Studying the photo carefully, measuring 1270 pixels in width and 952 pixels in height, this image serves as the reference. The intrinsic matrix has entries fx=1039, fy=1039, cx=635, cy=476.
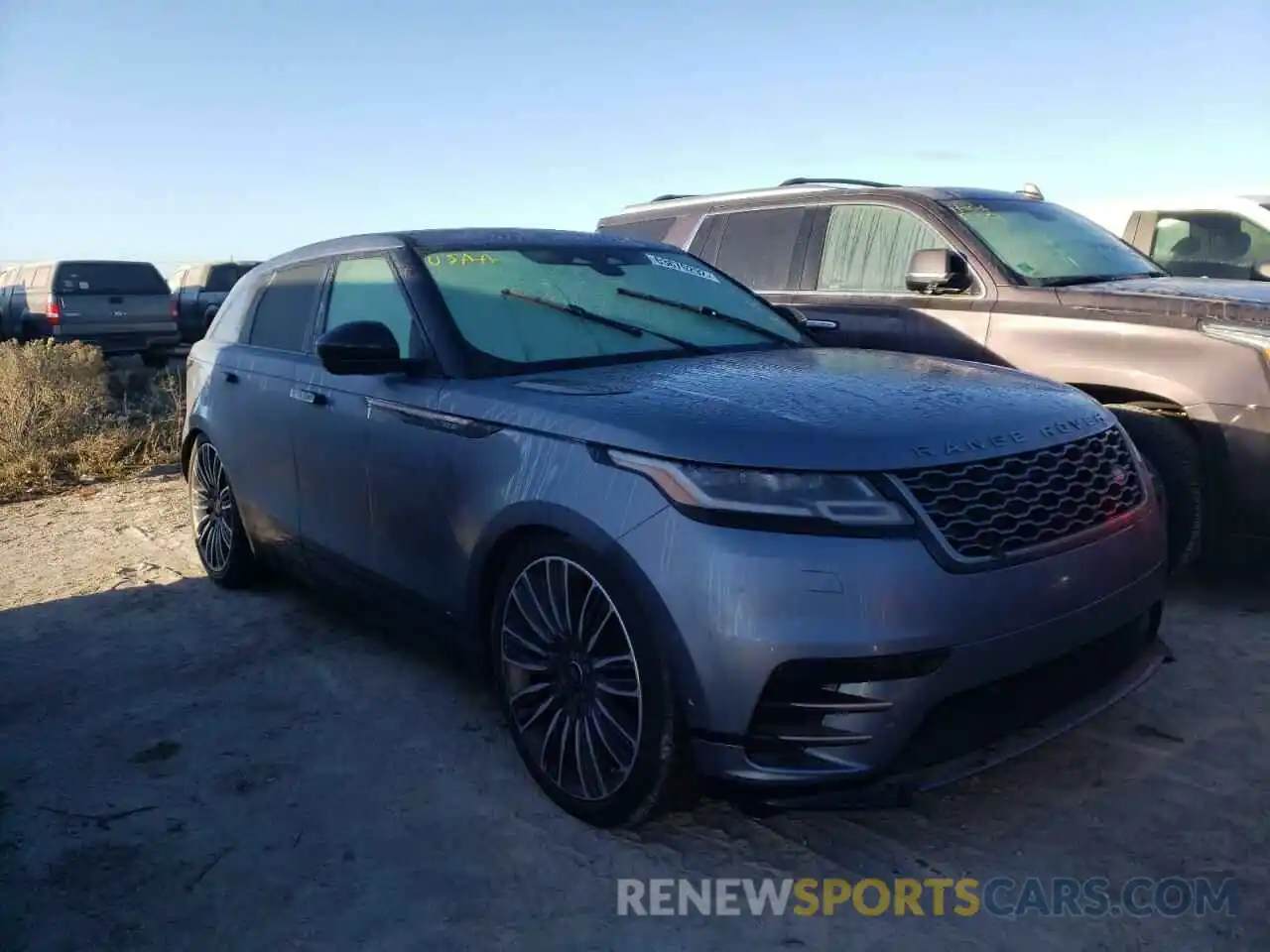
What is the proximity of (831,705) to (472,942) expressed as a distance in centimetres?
101

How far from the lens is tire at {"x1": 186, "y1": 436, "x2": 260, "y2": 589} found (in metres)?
4.93

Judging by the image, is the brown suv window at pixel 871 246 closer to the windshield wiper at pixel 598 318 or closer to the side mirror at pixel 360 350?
the windshield wiper at pixel 598 318

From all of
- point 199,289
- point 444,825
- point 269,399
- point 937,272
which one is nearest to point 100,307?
point 199,289

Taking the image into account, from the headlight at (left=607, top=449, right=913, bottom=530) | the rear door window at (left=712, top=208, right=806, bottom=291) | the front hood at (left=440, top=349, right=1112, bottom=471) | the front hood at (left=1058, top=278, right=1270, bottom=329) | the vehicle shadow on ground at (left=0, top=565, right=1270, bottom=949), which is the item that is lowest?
the vehicle shadow on ground at (left=0, top=565, right=1270, bottom=949)

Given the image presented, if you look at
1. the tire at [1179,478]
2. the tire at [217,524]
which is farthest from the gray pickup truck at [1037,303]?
the tire at [217,524]

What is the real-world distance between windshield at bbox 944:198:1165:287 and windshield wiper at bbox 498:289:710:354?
92.5 inches

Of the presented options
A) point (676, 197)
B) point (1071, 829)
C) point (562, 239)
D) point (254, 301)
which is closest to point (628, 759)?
point (1071, 829)

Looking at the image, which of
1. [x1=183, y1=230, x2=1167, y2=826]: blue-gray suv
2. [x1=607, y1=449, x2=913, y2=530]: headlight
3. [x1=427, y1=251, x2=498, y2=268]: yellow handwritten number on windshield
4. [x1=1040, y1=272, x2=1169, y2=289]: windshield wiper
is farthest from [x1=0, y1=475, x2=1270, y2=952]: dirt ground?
[x1=1040, y1=272, x2=1169, y2=289]: windshield wiper

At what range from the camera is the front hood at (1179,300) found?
14.1 ft

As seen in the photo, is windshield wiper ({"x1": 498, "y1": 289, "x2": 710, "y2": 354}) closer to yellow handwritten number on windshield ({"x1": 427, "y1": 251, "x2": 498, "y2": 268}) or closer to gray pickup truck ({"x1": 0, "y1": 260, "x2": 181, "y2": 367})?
yellow handwritten number on windshield ({"x1": 427, "y1": 251, "x2": 498, "y2": 268})

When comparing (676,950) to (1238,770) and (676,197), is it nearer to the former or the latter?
(1238,770)

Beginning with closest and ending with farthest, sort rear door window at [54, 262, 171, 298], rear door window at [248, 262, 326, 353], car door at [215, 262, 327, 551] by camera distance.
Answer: car door at [215, 262, 327, 551] → rear door window at [248, 262, 326, 353] → rear door window at [54, 262, 171, 298]

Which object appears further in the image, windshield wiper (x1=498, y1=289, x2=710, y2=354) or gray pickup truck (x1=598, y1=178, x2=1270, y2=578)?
gray pickup truck (x1=598, y1=178, x2=1270, y2=578)

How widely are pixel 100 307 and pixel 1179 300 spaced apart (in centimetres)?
1442
